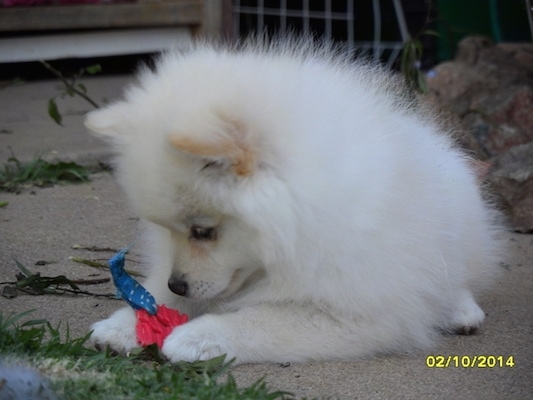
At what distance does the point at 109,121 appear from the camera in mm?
2926

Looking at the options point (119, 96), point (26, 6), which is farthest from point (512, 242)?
point (26, 6)

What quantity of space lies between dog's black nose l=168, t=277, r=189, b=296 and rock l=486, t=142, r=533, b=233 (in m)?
2.40

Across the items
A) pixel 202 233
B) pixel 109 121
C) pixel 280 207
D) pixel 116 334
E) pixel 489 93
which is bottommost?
pixel 116 334

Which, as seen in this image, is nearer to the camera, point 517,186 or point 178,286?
point 178,286

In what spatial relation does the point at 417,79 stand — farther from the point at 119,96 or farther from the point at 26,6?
the point at 26,6

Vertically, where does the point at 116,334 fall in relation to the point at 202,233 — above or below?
below

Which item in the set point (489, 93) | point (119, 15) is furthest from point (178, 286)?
point (119, 15)

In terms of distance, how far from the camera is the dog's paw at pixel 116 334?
2.77 m

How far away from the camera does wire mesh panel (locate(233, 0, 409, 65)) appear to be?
8117 millimetres

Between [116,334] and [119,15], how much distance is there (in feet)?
14.3

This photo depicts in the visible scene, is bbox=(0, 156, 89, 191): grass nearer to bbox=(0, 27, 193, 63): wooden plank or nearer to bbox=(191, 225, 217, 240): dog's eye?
bbox=(0, 27, 193, 63): wooden plank

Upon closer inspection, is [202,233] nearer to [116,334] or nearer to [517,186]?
[116,334]
